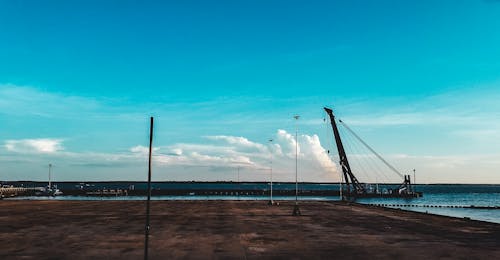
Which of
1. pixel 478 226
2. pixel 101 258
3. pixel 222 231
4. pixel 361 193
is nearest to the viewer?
pixel 101 258

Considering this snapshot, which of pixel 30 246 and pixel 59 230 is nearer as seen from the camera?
pixel 30 246

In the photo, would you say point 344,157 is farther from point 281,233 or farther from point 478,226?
point 281,233

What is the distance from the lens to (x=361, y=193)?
164875 millimetres

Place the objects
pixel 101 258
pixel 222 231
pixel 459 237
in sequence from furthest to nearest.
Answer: pixel 222 231 < pixel 459 237 < pixel 101 258

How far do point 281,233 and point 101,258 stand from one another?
13.5 meters

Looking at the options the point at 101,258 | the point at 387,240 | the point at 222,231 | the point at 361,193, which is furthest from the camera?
the point at 361,193

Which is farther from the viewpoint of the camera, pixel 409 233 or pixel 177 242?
pixel 409 233

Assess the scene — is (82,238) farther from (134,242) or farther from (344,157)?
(344,157)

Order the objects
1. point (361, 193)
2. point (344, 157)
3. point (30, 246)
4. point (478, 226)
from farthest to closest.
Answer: point (361, 193)
point (344, 157)
point (478, 226)
point (30, 246)

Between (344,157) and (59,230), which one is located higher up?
(344,157)

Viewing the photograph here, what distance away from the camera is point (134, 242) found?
81.3 feet

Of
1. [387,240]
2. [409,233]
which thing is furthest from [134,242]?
[409,233]

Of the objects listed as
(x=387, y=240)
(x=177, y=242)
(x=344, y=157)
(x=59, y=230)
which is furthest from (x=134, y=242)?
(x=344, y=157)

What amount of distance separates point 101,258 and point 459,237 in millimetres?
22744
